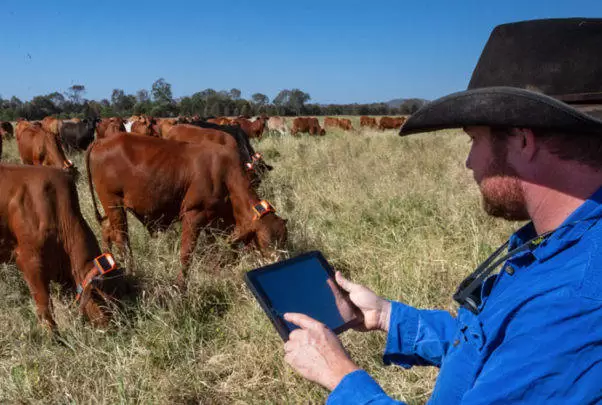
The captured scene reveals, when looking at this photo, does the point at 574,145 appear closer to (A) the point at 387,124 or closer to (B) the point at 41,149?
(B) the point at 41,149

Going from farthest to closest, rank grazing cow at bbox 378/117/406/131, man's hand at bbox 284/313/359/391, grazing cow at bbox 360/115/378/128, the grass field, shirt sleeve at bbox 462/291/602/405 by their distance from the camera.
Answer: grazing cow at bbox 360/115/378/128 < grazing cow at bbox 378/117/406/131 < the grass field < man's hand at bbox 284/313/359/391 < shirt sleeve at bbox 462/291/602/405

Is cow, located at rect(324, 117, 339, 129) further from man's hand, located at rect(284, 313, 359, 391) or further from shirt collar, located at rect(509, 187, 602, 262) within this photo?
shirt collar, located at rect(509, 187, 602, 262)

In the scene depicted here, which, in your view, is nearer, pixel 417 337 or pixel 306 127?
pixel 417 337

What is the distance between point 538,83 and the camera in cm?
141

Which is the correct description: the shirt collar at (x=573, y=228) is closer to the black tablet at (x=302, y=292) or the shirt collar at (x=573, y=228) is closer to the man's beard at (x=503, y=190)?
the man's beard at (x=503, y=190)

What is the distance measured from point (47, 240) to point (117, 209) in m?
2.06

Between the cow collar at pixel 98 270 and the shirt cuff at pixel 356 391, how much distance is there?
A: 9.37ft

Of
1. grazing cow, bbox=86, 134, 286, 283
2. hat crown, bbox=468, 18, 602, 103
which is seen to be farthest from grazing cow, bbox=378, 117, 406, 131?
hat crown, bbox=468, 18, 602, 103

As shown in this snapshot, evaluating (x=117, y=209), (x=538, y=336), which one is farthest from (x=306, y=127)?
(x=538, y=336)

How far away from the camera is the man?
3.66 feet

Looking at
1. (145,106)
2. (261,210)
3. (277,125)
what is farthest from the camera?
(145,106)

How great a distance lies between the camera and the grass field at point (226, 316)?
11.2 feet

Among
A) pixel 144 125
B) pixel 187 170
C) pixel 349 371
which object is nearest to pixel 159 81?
pixel 144 125

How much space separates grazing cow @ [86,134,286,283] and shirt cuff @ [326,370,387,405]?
392 centimetres
